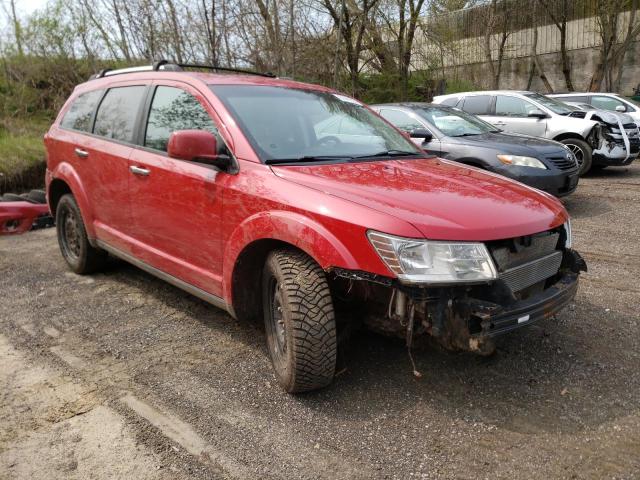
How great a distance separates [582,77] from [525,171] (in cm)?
2185

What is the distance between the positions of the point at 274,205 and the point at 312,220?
30 centimetres

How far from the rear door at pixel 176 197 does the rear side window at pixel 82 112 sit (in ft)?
3.54

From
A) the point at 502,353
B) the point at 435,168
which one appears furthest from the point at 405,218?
the point at 502,353

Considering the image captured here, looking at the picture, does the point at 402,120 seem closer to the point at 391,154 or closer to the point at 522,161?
the point at 522,161

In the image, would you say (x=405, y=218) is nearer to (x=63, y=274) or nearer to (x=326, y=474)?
(x=326, y=474)

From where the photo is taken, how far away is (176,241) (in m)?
3.81

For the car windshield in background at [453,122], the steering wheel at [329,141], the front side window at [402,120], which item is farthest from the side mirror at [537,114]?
the steering wheel at [329,141]

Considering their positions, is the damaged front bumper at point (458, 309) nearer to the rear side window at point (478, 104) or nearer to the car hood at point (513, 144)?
the car hood at point (513, 144)

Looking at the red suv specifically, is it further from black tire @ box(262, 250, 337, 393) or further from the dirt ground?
the dirt ground

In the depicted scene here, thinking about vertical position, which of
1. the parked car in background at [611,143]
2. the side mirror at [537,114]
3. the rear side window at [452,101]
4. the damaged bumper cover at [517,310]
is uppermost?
the rear side window at [452,101]

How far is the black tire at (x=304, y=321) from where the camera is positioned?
9.45 feet

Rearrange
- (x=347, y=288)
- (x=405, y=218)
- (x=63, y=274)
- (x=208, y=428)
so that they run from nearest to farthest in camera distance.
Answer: (x=405, y=218)
(x=208, y=428)
(x=347, y=288)
(x=63, y=274)

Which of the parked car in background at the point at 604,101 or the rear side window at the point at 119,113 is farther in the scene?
the parked car in background at the point at 604,101

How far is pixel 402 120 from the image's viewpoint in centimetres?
793
